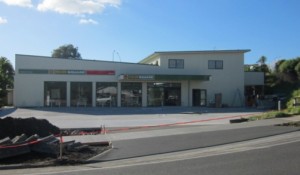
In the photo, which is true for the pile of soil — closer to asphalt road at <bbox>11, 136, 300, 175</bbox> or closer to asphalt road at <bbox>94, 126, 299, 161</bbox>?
asphalt road at <bbox>94, 126, 299, 161</bbox>

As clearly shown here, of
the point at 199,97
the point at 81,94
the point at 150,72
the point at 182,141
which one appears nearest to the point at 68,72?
the point at 81,94

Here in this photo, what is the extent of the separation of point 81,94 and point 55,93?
2720 mm

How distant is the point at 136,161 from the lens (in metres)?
12.1

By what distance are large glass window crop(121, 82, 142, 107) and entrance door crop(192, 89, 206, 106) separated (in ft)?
21.8

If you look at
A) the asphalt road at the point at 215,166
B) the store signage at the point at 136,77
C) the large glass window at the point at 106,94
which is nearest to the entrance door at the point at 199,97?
the store signage at the point at 136,77

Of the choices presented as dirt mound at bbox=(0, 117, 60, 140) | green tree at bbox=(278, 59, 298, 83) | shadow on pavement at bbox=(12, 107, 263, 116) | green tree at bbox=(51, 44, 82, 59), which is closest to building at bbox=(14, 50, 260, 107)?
shadow on pavement at bbox=(12, 107, 263, 116)

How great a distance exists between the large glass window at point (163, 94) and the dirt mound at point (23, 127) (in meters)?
26.6

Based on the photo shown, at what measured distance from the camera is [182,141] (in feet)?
52.5

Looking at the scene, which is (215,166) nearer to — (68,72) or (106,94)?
(106,94)

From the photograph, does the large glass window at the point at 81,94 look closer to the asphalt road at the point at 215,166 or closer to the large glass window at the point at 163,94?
the large glass window at the point at 163,94

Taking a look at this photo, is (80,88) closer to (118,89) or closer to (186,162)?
(118,89)

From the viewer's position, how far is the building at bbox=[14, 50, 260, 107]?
143 ft

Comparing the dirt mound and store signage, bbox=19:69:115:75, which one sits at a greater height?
store signage, bbox=19:69:115:75

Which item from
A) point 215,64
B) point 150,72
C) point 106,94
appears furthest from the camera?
point 215,64
